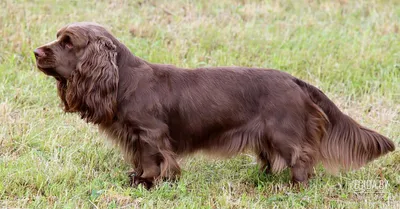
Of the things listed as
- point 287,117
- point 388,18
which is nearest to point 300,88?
point 287,117

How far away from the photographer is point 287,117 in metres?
4.81

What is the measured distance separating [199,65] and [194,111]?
265 cm

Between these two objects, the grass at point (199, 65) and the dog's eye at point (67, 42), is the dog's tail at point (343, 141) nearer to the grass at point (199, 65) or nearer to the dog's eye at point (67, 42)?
the grass at point (199, 65)

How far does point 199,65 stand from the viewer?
24.6ft

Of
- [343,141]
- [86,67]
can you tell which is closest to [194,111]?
[86,67]

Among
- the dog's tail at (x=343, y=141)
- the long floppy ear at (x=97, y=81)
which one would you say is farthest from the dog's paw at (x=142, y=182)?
the dog's tail at (x=343, y=141)

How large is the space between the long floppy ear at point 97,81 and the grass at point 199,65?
1.74 ft

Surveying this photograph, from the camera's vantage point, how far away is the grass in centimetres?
466

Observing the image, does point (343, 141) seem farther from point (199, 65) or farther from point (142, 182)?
point (199, 65)

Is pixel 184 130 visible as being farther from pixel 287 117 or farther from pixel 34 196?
pixel 34 196

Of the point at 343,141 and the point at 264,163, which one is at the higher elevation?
the point at 343,141

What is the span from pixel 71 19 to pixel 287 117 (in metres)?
4.33

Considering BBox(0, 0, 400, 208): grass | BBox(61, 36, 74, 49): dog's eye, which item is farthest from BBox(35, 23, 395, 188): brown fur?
BBox(0, 0, 400, 208): grass

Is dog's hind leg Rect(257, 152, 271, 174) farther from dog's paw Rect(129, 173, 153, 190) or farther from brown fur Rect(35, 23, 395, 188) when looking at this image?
dog's paw Rect(129, 173, 153, 190)
